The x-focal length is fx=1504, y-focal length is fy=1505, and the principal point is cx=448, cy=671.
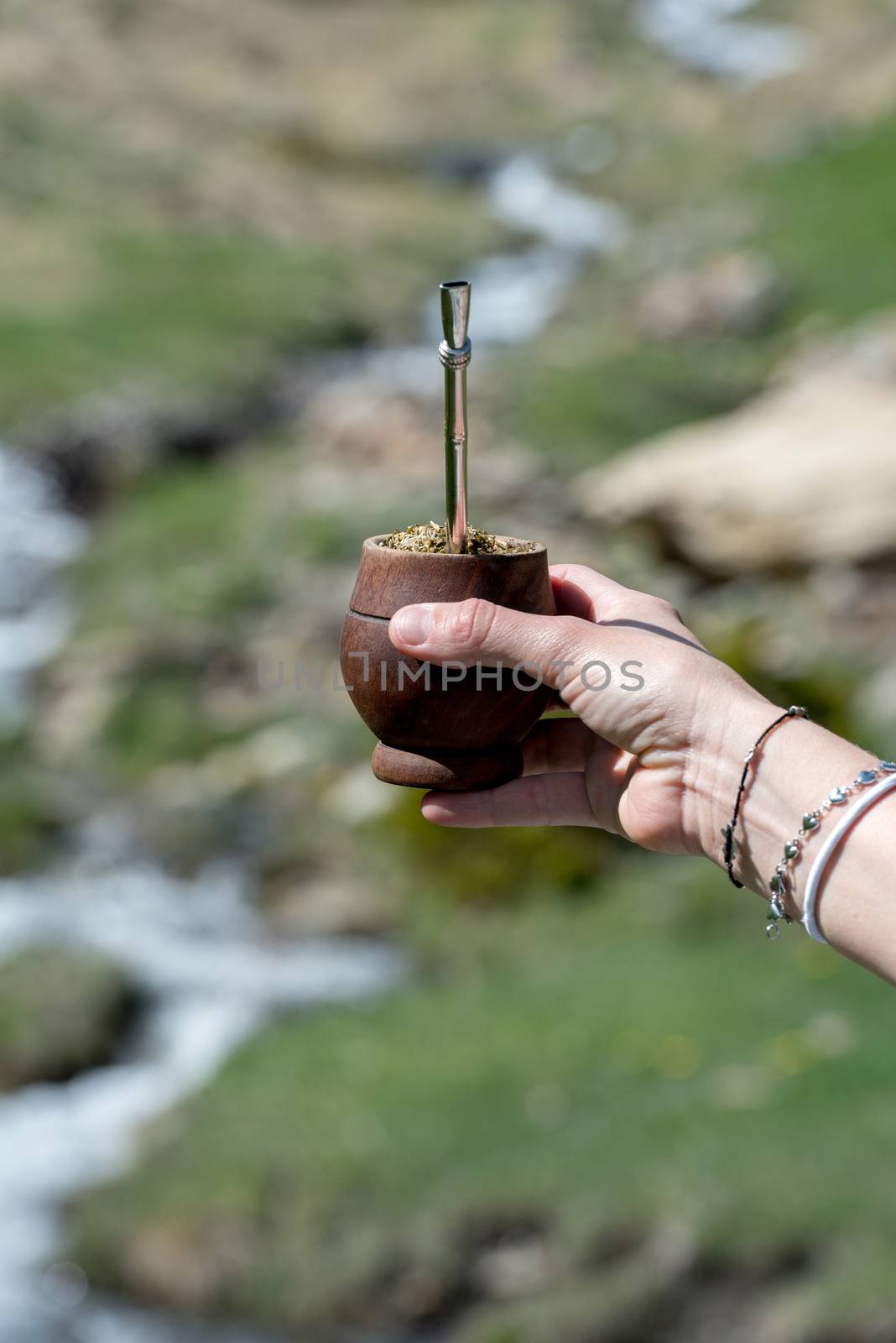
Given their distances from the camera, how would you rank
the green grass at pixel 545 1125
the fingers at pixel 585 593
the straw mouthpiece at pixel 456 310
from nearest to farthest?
the straw mouthpiece at pixel 456 310 < the fingers at pixel 585 593 < the green grass at pixel 545 1125

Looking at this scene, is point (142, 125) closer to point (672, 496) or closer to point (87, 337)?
point (87, 337)

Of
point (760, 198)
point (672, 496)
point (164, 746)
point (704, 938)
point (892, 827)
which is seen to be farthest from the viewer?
point (760, 198)

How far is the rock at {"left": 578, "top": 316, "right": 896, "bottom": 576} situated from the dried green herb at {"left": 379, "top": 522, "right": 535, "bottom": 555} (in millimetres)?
7726

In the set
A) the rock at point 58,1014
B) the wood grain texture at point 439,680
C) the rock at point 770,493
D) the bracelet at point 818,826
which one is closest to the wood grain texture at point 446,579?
the wood grain texture at point 439,680


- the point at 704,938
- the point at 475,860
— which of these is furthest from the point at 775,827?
the point at 475,860

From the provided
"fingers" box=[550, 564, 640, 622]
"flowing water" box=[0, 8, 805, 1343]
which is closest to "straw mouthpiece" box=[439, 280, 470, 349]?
"fingers" box=[550, 564, 640, 622]

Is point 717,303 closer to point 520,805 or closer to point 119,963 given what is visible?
point 119,963

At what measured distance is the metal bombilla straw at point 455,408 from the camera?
7.55 feet

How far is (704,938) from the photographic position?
7234mm

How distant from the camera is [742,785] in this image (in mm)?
2436

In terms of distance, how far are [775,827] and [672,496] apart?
26.4 ft

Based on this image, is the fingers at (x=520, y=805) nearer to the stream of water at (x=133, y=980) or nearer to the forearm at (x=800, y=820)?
the forearm at (x=800, y=820)

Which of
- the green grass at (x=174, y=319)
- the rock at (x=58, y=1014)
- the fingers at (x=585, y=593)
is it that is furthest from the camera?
the green grass at (x=174, y=319)

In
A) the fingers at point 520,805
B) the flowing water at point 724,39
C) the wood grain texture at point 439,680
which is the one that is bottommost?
the fingers at point 520,805
